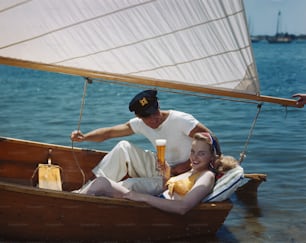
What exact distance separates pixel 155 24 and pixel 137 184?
48.5 inches

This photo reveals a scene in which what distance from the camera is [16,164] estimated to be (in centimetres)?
555

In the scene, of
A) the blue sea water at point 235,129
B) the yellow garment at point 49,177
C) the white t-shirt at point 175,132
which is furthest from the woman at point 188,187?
the yellow garment at point 49,177

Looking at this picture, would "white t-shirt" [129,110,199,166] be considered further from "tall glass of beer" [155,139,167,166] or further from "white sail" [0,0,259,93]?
"tall glass of beer" [155,139,167,166]

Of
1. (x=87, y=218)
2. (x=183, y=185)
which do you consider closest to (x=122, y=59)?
(x=183, y=185)

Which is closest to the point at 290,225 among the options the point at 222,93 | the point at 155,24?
the point at 222,93

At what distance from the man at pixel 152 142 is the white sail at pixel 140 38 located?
0.29m

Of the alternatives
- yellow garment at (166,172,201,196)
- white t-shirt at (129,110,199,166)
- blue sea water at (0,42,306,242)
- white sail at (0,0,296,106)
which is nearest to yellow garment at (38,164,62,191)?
white t-shirt at (129,110,199,166)

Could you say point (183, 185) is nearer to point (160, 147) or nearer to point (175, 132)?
point (160, 147)

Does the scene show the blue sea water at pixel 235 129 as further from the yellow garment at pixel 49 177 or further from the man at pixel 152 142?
the yellow garment at pixel 49 177

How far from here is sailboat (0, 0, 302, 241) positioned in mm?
4387

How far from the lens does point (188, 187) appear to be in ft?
14.9

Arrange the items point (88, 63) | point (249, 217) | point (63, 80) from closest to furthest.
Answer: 1. point (88, 63)
2. point (249, 217)
3. point (63, 80)

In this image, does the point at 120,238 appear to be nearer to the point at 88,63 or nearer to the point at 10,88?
the point at 88,63

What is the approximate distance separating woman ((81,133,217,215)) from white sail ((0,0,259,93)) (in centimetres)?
55
